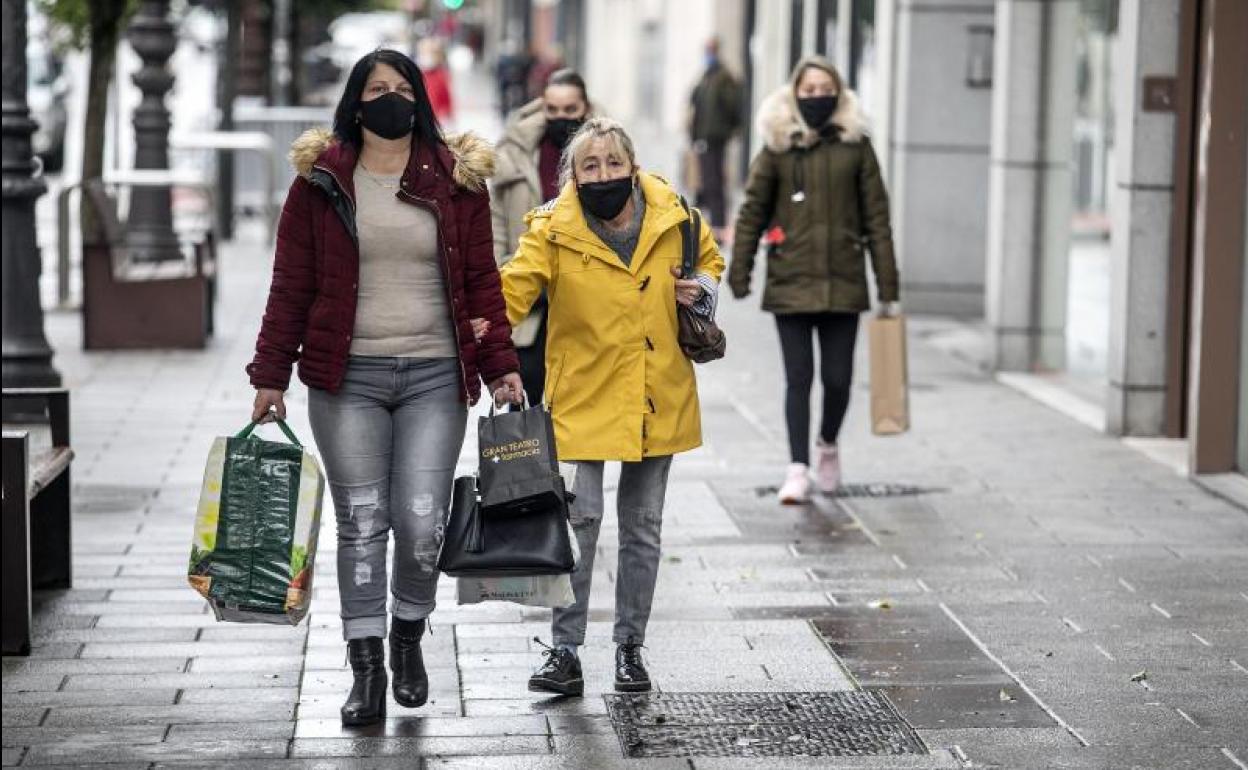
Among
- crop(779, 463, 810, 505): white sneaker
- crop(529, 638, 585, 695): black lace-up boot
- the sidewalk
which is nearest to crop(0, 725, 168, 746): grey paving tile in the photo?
the sidewalk

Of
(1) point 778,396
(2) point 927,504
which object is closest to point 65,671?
(2) point 927,504

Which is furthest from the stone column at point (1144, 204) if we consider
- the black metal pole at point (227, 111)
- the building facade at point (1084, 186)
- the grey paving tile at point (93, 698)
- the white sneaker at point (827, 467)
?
the black metal pole at point (227, 111)

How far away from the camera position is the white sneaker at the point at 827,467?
990 centimetres

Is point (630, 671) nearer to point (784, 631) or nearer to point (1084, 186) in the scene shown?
point (784, 631)

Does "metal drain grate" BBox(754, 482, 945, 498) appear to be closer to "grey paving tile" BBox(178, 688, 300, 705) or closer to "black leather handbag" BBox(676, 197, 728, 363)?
"black leather handbag" BBox(676, 197, 728, 363)

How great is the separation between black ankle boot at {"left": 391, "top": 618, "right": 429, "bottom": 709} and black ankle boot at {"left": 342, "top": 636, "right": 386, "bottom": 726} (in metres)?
0.07

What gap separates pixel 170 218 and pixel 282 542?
12.4 metres

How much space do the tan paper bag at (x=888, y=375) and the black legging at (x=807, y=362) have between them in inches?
3.9

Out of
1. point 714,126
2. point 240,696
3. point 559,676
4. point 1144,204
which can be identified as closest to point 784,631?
point 559,676

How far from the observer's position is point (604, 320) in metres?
6.54

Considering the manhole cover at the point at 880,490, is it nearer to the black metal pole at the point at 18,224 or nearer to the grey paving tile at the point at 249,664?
the grey paving tile at the point at 249,664

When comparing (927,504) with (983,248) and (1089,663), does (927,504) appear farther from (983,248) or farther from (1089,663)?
(983,248)

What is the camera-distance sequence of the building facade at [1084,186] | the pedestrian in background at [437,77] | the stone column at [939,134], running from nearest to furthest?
the building facade at [1084,186] < the stone column at [939,134] < the pedestrian in background at [437,77]

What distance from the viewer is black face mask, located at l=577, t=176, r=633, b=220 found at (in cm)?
648
